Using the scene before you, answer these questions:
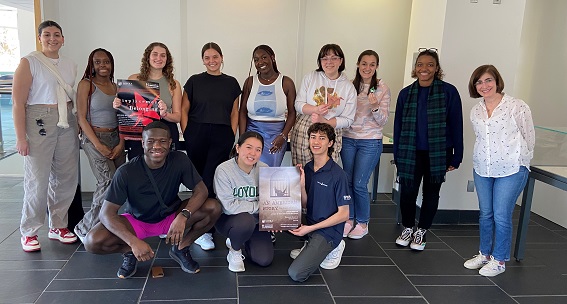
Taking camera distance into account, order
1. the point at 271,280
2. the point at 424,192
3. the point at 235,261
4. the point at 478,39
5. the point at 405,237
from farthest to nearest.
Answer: the point at 478,39 → the point at 405,237 → the point at 424,192 → the point at 235,261 → the point at 271,280

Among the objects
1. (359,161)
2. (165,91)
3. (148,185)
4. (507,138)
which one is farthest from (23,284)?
(507,138)

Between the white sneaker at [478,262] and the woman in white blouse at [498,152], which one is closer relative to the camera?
the woman in white blouse at [498,152]

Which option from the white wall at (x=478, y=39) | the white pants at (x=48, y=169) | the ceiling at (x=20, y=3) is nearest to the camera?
the white pants at (x=48, y=169)

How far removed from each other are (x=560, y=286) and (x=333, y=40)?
127 inches

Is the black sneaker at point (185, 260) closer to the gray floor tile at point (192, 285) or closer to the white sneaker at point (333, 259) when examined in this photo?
the gray floor tile at point (192, 285)

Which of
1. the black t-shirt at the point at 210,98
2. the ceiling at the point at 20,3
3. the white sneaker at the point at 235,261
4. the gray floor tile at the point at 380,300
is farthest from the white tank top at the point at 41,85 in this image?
the ceiling at the point at 20,3

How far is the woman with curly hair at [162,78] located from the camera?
3.29 m

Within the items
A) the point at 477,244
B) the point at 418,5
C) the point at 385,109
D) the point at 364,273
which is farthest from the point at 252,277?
the point at 418,5

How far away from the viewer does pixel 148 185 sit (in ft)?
9.62

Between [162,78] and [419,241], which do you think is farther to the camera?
[419,241]

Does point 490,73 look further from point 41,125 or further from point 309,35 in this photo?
point 41,125

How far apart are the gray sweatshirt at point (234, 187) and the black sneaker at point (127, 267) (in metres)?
0.70

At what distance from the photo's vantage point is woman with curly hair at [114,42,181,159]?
3288 mm

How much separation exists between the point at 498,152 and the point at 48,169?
325cm
